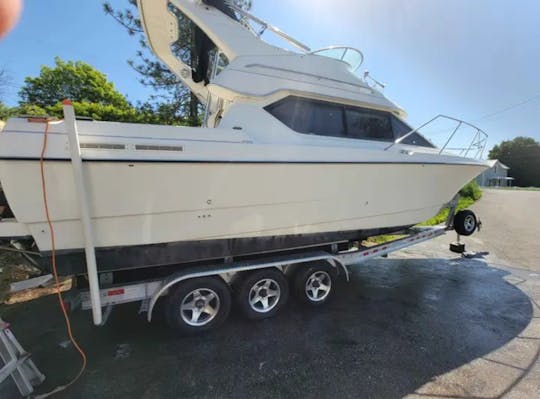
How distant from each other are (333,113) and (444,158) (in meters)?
1.74

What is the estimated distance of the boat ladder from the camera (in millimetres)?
2086

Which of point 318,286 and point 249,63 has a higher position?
point 249,63

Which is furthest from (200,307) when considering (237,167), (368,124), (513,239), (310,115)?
(513,239)

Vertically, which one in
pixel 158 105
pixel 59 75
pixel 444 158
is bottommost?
pixel 444 158

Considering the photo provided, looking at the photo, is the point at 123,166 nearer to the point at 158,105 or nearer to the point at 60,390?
the point at 60,390

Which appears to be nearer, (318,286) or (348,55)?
(318,286)

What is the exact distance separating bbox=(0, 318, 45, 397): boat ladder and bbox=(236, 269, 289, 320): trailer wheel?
1.82 m

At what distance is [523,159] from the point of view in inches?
2285

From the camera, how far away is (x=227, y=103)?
3.72m

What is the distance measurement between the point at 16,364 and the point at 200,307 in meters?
1.46

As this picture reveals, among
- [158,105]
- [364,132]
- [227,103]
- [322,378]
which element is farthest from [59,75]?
[322,378]

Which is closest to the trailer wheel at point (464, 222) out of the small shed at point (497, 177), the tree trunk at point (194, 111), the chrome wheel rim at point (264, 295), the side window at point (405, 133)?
the side window at point (405, 133)

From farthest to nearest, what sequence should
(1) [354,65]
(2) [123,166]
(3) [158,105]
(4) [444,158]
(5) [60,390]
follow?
(3) [158,105]
(1) [354,65]
(4) [444,158]
(2) [123,166]
(5) [60,390]

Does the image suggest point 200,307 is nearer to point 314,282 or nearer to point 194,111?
point 314,282
